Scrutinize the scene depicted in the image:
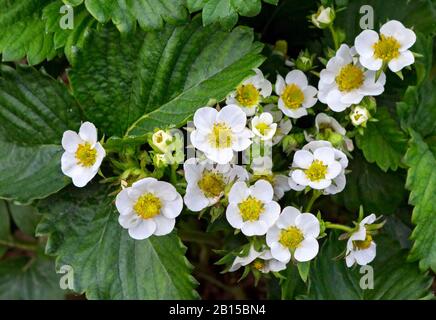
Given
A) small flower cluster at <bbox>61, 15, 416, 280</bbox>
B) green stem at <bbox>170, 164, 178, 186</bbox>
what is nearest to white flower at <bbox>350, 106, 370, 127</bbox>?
small flower cluster at <bbox>61, 15, 416, 280</bbox>

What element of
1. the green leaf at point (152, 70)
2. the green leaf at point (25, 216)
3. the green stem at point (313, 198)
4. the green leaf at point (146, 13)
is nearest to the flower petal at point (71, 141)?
the green leaf at point (152, 70)

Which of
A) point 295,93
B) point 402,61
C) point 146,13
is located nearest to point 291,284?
point 295,93

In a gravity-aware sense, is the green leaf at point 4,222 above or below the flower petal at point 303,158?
below

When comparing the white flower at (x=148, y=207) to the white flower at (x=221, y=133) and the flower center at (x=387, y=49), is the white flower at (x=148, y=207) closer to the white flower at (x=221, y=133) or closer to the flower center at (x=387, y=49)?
the white flower at (x=221, y=133)

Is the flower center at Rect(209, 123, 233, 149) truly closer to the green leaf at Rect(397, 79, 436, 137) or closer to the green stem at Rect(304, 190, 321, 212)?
the green stem at Rect(304, 190, 321, 212)
